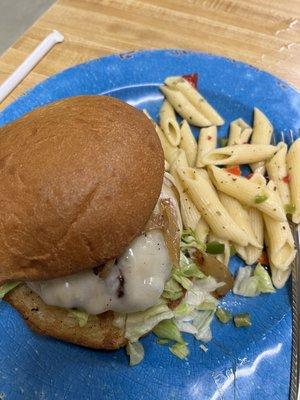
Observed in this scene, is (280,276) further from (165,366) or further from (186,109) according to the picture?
(186,109)

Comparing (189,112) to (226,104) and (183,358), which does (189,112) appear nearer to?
(226,104)

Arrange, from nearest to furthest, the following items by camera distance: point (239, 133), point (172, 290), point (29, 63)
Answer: point (172, 290) < point (239, 133) < point (29, 63)

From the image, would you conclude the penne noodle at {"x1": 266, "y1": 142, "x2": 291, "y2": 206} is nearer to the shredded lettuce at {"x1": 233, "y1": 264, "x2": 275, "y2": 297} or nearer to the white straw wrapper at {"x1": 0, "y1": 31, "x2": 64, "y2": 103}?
the shredded lettuce at {"x1": 233, "y1": 264, "x2": 275, "y2": 297}

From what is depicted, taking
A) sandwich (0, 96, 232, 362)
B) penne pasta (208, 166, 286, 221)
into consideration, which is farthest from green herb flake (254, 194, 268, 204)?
sandwich (0, 96, 232, 362)

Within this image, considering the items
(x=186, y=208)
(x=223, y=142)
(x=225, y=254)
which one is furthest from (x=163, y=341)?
(x=223, y=142)

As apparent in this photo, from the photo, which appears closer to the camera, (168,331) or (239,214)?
(168,331)

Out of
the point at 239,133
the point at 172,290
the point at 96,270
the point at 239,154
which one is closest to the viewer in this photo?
the point at 96,270

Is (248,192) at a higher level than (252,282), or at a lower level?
higher
